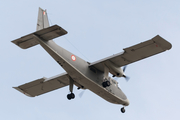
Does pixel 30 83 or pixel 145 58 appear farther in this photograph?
pixel 30 83

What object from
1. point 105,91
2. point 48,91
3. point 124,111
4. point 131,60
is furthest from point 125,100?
point 48,91

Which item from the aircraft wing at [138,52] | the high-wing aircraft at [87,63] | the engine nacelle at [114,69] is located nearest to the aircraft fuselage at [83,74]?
the high-wing aircraft at [87,63]

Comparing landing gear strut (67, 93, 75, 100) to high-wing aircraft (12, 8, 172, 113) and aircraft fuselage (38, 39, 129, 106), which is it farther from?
aircraft fuselage (38, 39, 129, 106)

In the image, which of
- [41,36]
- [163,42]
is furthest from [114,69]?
[41,36]

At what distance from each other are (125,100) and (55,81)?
6.61 metres

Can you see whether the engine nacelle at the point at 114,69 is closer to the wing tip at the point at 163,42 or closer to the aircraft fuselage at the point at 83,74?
the aircraft fuselage at the point at 83,74

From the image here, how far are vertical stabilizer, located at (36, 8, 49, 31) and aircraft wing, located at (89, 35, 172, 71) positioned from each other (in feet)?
16.1

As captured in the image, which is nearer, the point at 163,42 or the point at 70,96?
the point at 163,42

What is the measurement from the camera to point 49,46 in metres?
26.2

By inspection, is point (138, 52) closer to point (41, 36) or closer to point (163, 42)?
point (163, 42)

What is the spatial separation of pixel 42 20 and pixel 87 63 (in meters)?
4.98

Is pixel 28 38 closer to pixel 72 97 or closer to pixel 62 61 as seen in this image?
pixel 62 61

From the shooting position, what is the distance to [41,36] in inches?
1019

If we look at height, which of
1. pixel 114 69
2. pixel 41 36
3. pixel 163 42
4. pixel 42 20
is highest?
pixel 42 20
